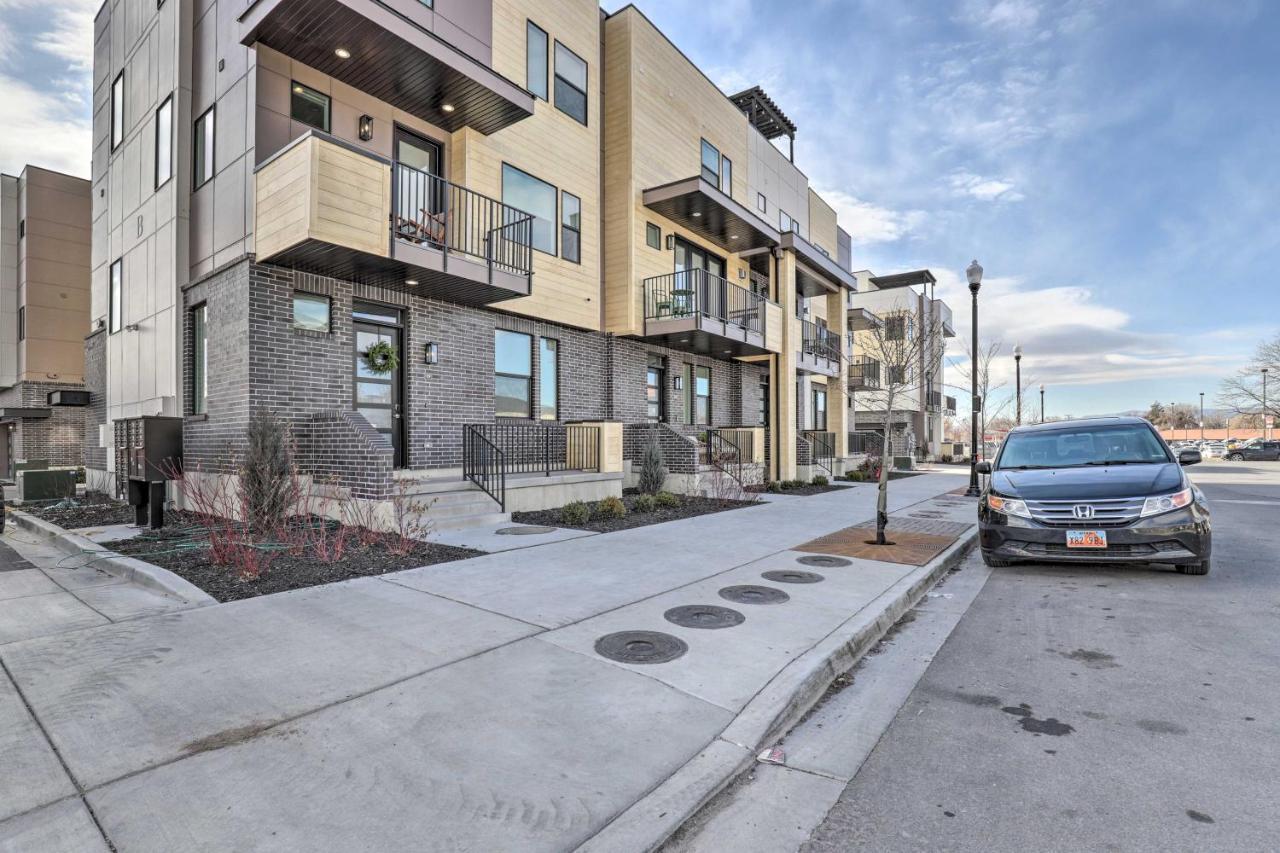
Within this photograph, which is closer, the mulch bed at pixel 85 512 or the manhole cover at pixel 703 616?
the manhole cover at pixel 703 616

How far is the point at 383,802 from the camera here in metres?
2.36

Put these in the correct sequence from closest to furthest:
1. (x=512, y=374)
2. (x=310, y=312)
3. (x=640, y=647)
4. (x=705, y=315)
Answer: (x=640, y=647) < (x=310, y=312) < (x=512, y=374) < (x=705, y=315)

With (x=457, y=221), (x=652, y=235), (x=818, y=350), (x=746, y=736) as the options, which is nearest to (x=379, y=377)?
(x=457, y=221)

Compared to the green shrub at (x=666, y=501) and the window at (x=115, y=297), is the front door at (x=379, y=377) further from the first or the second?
the window at (x=115, y=297)

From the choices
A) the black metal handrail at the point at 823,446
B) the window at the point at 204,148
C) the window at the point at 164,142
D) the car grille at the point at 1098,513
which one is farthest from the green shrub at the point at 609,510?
the black metal handrail at the point at 823,446

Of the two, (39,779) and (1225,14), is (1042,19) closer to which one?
(1225,14)

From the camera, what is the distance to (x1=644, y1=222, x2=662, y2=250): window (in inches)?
580

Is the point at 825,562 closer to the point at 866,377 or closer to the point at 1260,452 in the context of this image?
the point at 866,377

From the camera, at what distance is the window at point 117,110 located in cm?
1282

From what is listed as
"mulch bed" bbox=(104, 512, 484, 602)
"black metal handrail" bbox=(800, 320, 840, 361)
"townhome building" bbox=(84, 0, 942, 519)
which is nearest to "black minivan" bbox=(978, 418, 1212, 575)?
"mulch bed" bbox=(104, 512, 484, 602)

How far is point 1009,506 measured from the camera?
6637 millimetres

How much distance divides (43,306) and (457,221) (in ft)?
61.4

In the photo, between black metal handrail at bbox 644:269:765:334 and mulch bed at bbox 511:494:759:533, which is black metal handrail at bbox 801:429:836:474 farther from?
mulch bed at bbox 511:494:759:533

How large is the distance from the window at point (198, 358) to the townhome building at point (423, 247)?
0.17ft
